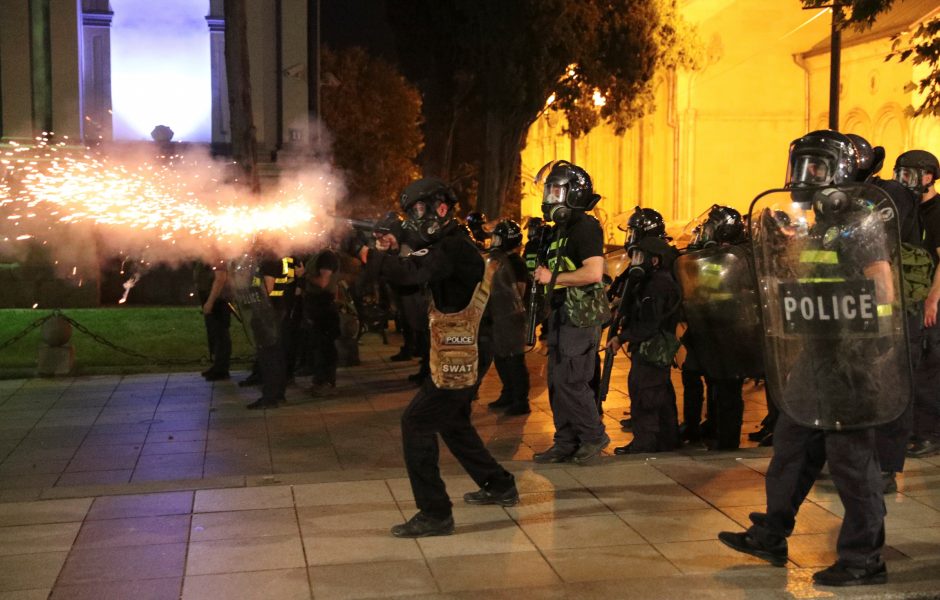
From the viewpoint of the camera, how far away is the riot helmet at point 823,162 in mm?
5180

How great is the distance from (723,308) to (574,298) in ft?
3.76

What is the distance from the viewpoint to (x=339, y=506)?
654 centimetres

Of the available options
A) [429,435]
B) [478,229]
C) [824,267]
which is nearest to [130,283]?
[478,229]

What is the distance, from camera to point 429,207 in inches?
235

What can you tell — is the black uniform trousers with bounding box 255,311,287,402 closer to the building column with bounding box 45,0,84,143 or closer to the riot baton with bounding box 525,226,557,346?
the riot baton with bounding box 525,226,557,346

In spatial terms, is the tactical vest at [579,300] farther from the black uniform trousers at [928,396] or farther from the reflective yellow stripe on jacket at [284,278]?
the reflective yellow stripe on jacket at [284,278]

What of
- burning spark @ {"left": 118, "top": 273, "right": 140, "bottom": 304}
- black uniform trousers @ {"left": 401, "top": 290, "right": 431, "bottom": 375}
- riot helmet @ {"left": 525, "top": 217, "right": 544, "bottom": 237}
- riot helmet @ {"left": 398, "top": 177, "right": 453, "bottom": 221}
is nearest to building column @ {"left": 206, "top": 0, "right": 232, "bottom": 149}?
burning spark @ {"left": 118, "top": 273, "right": 140, "bottom": 304}

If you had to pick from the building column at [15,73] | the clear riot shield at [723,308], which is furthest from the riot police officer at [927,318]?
the building column at [15,73]

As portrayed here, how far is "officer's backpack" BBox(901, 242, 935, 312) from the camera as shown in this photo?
7.06 meters

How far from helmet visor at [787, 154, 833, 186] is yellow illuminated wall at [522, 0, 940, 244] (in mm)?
22906

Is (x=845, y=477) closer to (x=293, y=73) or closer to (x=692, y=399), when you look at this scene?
(x=692, y=399)

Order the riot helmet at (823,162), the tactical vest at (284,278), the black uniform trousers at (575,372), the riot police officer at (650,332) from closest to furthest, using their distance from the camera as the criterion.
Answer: the riot helmet at (823,162)
the black uniform trousers at (575,372)
the riot police officer at (650,332)
the tactical vest at (284,278)

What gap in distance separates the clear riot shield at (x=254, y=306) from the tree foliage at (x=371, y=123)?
14.2 metres

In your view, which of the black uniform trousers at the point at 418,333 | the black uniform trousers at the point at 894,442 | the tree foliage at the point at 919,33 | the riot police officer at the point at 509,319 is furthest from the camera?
the tree foliage at the point at 919,33
